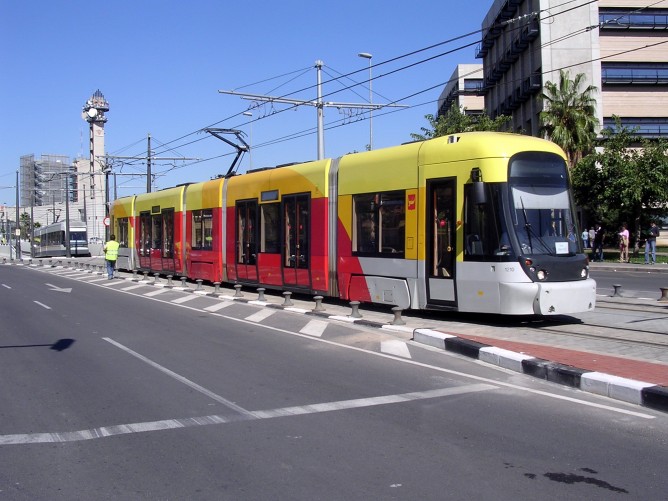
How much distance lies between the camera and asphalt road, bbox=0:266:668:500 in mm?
4488

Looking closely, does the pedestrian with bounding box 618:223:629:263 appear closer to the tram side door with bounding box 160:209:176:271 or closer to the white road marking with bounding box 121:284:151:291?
the tram side door with bounding box 160:209:176:271

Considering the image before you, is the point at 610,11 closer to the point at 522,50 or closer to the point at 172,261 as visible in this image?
the point at 522,50

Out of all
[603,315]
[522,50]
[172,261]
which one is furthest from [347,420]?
[522,50]

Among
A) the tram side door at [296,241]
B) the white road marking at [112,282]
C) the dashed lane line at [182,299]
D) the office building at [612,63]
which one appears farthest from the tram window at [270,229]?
the office building at [612,63]

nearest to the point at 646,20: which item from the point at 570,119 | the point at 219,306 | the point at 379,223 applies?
the point at 570,119

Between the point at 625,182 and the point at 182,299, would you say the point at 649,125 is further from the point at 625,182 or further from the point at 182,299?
the point at 182,299

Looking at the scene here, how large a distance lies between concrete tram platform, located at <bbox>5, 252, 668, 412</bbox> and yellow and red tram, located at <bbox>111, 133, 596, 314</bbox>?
21.1 inches

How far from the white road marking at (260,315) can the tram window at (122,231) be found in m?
16.2

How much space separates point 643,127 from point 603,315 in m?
40.4

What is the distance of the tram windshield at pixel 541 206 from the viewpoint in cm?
1077

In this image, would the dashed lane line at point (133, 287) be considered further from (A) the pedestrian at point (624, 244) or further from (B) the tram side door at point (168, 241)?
(A) the pedestrian at point (624, 244)

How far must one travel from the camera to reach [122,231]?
29453mm

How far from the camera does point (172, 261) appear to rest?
23938 millimetres

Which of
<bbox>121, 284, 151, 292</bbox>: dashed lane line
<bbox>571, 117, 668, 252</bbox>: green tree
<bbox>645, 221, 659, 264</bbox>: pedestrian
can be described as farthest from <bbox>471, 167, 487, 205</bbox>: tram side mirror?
<bbox>571, 117, 668, 252</bbox>: green tree
